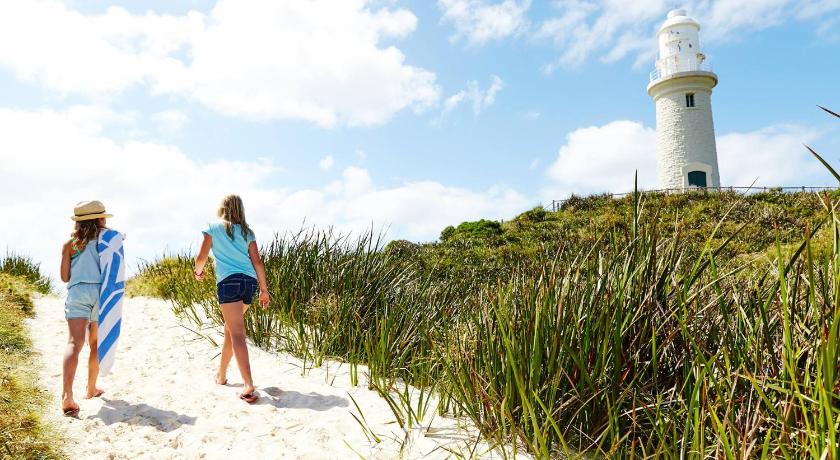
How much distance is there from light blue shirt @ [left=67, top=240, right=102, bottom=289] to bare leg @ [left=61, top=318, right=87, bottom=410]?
0.34 metres

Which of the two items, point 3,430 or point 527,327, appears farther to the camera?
point 3,430

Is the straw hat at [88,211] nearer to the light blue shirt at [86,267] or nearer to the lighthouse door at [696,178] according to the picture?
the light blue shirt at [86,267]

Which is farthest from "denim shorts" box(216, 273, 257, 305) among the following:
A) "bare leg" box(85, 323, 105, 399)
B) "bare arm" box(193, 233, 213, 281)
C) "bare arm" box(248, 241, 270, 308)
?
"bare leg" box(85, 323, 105, 399)

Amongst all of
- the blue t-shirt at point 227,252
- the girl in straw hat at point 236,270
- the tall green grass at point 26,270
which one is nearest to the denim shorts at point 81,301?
the girl in straw hat at point 236,270

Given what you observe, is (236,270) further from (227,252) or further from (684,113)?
(684,113)

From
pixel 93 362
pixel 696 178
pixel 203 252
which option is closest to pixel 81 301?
pixel 93 362

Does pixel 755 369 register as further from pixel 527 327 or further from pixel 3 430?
pixel 3 430

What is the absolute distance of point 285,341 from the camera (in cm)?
682

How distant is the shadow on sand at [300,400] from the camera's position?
15.8 ft

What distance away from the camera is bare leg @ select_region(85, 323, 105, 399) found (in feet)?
17.2

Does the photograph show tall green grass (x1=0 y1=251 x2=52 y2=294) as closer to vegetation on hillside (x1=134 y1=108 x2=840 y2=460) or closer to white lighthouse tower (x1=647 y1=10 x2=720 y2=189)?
vegetation on hillside (x1=134 y1=108 x2=840 y2=460)

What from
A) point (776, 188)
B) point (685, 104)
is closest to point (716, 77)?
point (685, 104)

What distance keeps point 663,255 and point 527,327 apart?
95cm

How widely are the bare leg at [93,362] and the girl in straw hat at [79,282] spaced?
0.05m
